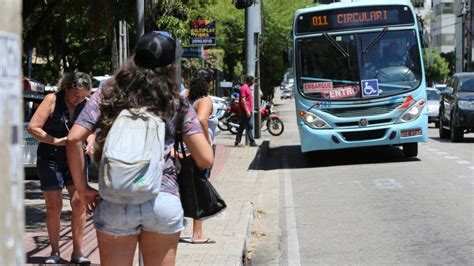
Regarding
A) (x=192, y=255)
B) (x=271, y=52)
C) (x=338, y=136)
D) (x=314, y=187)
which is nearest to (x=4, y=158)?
(x=192, y=255)

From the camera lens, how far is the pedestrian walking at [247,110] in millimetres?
21109

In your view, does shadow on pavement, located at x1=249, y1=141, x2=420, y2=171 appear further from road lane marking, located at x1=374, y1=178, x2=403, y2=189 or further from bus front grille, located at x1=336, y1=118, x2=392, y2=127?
road lane marking, located at x1=374, y1=178, x2=403, y2=189

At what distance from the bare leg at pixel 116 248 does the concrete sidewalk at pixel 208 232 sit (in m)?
3.00

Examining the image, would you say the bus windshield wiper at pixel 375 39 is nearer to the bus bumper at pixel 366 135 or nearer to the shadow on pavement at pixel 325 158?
the bus bumper at pixel 366 135

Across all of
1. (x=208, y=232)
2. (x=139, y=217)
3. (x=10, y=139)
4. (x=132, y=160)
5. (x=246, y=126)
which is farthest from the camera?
A: (x=246, y=126)

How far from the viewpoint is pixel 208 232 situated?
9.02 m

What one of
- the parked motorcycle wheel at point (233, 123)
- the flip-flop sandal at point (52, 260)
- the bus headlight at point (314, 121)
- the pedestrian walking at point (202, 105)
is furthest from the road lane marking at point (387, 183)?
the parked motorcycle wheel at point (233, 123)

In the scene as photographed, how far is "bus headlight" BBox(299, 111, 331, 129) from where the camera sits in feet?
54.2

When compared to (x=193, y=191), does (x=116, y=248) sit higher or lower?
lower

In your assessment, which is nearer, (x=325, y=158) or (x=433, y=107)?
(x=325, y=158)

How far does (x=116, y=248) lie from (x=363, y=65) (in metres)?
12.9

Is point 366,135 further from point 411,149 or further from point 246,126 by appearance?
point 246,126

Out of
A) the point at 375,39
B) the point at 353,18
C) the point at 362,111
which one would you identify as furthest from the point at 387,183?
the point at 353,18

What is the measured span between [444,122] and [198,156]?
20932mm
